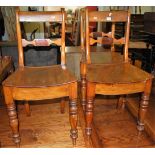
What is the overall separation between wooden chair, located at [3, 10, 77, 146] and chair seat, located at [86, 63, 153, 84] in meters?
0.16

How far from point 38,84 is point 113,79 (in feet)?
1.52

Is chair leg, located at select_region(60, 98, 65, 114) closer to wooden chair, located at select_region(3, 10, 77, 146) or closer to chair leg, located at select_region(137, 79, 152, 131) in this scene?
wooden chair, located at select_region(3, 10, 77, 146)

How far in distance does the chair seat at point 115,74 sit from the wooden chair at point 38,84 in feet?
0.53

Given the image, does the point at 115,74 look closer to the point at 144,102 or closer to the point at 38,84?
the point at 144,102

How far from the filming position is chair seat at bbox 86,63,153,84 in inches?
48.3

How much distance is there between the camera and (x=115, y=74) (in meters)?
1.32

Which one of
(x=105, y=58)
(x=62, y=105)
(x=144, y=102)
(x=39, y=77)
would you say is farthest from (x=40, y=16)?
(x=144, y=102)

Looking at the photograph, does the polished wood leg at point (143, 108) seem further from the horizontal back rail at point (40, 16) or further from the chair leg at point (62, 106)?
the horizontal back rail at point (40, 16)

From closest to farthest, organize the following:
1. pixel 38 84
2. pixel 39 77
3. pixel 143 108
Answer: pixel 38 84, pixel 39 77, pixel 143 108

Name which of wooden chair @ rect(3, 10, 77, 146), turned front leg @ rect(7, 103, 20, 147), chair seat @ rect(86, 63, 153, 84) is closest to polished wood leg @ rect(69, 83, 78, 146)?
wooden chair @ rect(3, 10, 77, 146)

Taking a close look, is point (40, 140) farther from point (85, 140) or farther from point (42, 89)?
point (42, 89)

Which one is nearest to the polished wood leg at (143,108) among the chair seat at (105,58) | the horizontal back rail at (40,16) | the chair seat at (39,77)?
the chair seat at (105,58)
